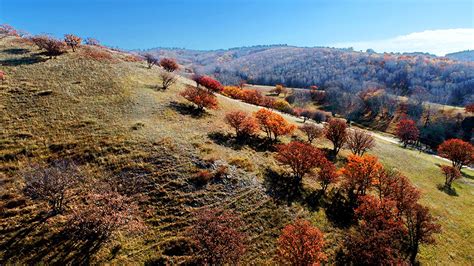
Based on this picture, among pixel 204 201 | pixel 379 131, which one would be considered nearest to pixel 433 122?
pixel 379 131

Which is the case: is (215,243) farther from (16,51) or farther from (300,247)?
(16,51)

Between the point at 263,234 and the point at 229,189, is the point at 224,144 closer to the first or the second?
the point at 229,189

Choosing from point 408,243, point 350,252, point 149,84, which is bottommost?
point 408,243

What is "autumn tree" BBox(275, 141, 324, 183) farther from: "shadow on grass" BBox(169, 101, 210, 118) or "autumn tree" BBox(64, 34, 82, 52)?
"autumn tree" BBox(64, 34, 82, 52)

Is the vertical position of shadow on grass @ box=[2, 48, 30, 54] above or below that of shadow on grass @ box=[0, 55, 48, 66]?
above

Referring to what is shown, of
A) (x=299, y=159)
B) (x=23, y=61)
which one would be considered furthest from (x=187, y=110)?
(x=23, y=61)

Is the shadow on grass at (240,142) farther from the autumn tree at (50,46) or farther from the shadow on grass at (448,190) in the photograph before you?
the autumn tree at (50,46)

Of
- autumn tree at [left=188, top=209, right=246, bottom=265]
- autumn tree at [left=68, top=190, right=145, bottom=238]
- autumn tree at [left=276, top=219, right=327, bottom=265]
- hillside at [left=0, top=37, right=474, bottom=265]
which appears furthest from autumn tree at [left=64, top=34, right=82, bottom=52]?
autumn tree at [left=276, top=219, right=327, bottom=265]
